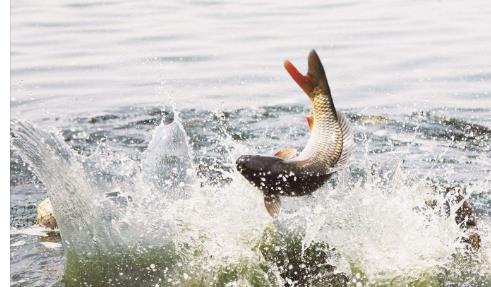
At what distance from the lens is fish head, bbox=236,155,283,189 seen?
4.29 metres

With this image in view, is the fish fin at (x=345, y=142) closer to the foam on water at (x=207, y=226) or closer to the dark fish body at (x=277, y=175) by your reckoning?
the dark fish body at (x=277, y=175)

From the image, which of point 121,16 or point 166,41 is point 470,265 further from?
point 121,16

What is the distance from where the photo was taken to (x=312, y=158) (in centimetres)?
438

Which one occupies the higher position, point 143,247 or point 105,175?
point 105,175

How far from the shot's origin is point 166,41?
13.4m

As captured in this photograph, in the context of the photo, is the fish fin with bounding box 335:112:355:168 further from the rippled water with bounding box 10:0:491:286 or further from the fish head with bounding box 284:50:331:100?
the rippled water with bounding box 10:0:491:286

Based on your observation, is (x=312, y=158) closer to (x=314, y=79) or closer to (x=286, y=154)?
(x=286, y=154)

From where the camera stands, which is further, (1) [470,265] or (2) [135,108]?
(2) [135,108]

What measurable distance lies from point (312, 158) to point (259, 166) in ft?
0.91

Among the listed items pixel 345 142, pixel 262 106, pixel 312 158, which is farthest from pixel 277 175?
pixel 262 106

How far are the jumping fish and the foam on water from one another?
38.5 inches

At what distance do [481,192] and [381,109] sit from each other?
284cm

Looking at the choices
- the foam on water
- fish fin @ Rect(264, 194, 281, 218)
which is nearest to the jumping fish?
fish fin @ Rect(264, 194, 281, 218)

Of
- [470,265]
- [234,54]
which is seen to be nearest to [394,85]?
[234,54]
